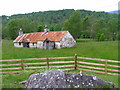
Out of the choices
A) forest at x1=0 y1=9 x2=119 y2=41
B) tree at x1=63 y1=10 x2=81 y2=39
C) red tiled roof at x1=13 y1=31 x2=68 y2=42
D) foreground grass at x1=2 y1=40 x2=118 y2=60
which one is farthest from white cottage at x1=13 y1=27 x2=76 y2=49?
tree at x1=63 y1=10 x2=81 y2=39

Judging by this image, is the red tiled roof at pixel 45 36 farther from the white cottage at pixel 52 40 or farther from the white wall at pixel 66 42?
the white wall at pixel 66 42

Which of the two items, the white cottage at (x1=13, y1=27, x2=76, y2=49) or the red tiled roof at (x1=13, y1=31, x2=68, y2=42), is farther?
the red tiled roof at (x1=13, y1=31, x2=68, y2=42)

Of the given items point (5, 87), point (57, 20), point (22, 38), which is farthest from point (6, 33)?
point (57, 20)

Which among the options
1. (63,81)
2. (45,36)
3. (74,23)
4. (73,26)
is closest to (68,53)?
(45,36)

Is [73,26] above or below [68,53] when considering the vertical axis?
above

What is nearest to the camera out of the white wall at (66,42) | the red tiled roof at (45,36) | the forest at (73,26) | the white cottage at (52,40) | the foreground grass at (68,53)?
the foreground grass at (68,53)

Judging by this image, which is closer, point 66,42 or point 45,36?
point 66,42

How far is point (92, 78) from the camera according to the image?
17.4 ft

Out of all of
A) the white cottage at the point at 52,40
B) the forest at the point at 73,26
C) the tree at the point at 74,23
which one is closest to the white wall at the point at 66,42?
the white cottage at the point at 52,40

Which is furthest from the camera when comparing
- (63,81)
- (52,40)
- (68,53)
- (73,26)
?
(73,26)

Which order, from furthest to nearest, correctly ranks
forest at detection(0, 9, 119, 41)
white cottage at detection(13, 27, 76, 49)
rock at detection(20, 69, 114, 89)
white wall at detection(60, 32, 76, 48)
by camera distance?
1. forest at detection(0, 9, 119, 41)
2. white cottage at detection(13, 27, 76, 49)
3. white wall at detection(60, 32, 76, 48)
4. rock at detection(20, 69, 114, 89)

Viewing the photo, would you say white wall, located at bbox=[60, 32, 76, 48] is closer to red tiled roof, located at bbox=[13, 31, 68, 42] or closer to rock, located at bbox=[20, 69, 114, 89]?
red tiled roof, located at bbox=[13, 31, 68, 42]

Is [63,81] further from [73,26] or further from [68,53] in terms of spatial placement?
[73,26]

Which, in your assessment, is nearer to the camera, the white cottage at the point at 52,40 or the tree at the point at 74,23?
the white cottage at the point at 52,40
